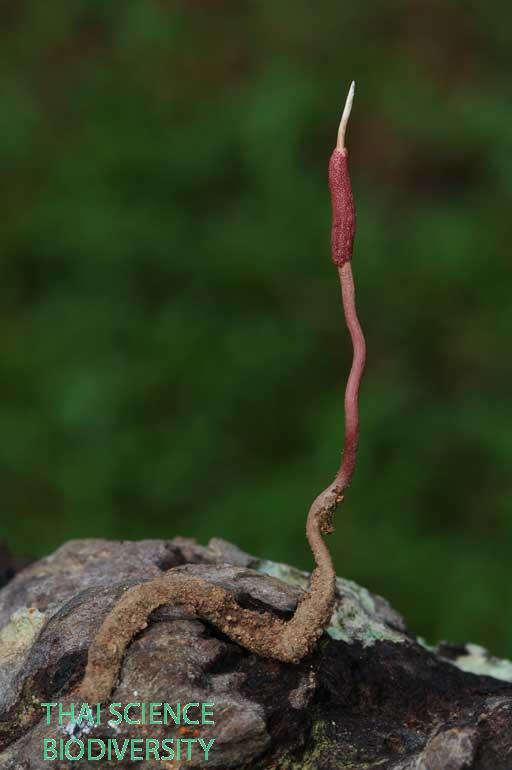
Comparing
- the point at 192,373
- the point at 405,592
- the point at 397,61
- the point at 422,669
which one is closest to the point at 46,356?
the point at 192,373

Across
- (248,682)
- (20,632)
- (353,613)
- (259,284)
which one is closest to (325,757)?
(248,682)

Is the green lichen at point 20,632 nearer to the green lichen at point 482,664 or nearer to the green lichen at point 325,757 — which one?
the green lichen at point 325,757

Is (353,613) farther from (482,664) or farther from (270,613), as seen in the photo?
(482,664)

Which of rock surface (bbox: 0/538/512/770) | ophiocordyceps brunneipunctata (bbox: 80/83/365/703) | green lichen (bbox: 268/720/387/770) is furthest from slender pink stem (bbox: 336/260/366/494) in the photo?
Result: green lichen (bbox: 268/720/387/770)

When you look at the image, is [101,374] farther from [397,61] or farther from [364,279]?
[397,61]

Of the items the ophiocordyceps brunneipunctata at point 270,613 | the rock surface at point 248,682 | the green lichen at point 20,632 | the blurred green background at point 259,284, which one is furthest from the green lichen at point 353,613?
the blurred green background at point 259,284

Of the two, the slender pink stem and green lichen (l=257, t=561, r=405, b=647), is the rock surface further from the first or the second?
the slender pink stem
